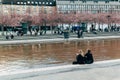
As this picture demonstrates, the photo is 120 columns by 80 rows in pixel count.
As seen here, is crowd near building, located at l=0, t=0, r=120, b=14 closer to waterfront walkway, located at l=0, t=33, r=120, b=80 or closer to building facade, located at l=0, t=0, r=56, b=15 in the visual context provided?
building facade, located at l=0, t=0, r=56, b=15

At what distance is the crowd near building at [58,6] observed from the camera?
101 m

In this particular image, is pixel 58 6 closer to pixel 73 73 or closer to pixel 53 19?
pixel 53 19

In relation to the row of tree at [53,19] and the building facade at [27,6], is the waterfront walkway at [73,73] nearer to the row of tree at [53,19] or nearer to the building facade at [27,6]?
the row of tree at [53,19]

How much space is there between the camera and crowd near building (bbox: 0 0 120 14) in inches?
3981

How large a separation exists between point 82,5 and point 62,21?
29.0m

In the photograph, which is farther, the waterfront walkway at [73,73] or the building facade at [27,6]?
the building facade at [27,6]

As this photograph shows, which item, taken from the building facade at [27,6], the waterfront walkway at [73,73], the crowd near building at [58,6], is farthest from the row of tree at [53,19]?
the waterfront walkway at [73,73]

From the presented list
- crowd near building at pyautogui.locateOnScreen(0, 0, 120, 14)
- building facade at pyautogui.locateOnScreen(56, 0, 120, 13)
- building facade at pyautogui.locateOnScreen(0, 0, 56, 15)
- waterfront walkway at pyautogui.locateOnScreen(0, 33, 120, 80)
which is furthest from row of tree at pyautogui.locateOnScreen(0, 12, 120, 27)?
waterfront walkway at pyautogui.locateOnScreen(0, 33, 120, 80)

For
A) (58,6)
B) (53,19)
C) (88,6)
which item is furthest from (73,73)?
(88,6)

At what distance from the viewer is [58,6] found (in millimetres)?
111375

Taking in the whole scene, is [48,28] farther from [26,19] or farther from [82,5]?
[82,5]

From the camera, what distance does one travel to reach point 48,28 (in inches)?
3659

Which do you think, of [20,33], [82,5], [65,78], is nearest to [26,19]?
[20,33]

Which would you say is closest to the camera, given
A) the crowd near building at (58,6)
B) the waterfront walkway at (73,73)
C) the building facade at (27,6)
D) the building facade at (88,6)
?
the waterfront walkway at (73,73)
